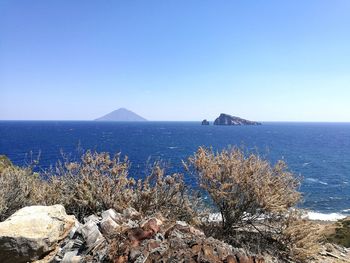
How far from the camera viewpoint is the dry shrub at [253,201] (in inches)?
331

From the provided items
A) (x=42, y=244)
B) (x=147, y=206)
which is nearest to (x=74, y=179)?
(x=147, y=206)

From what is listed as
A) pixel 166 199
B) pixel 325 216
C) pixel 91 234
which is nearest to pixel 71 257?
pixel 91 234

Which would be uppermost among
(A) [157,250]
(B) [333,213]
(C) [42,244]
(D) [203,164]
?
(D) [203,164]

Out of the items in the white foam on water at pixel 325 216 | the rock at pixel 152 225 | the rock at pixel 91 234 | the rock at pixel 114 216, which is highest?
the rock at pixel 152 225

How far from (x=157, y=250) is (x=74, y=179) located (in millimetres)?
4937

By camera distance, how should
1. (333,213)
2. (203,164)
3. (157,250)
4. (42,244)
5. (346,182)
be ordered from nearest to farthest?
(157,250)
(42,244)
(203,164)
(333,213)
(346,182)

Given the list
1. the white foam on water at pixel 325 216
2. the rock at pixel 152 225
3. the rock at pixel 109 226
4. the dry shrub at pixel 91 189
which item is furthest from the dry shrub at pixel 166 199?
the white foam on water at pixel 325 216

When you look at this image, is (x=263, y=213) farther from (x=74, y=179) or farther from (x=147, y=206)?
(x=74, y=179)

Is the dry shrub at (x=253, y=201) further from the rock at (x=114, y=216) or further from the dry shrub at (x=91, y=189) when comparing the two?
the rock at (x=114, y=216)

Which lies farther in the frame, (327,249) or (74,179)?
(327,249)

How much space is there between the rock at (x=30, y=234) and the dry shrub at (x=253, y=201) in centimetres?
362

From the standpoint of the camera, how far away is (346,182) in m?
51.9

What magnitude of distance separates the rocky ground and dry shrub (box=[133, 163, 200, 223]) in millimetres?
1477

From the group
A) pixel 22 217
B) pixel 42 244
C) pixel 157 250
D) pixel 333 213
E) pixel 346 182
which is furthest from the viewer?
pixel 346 182
